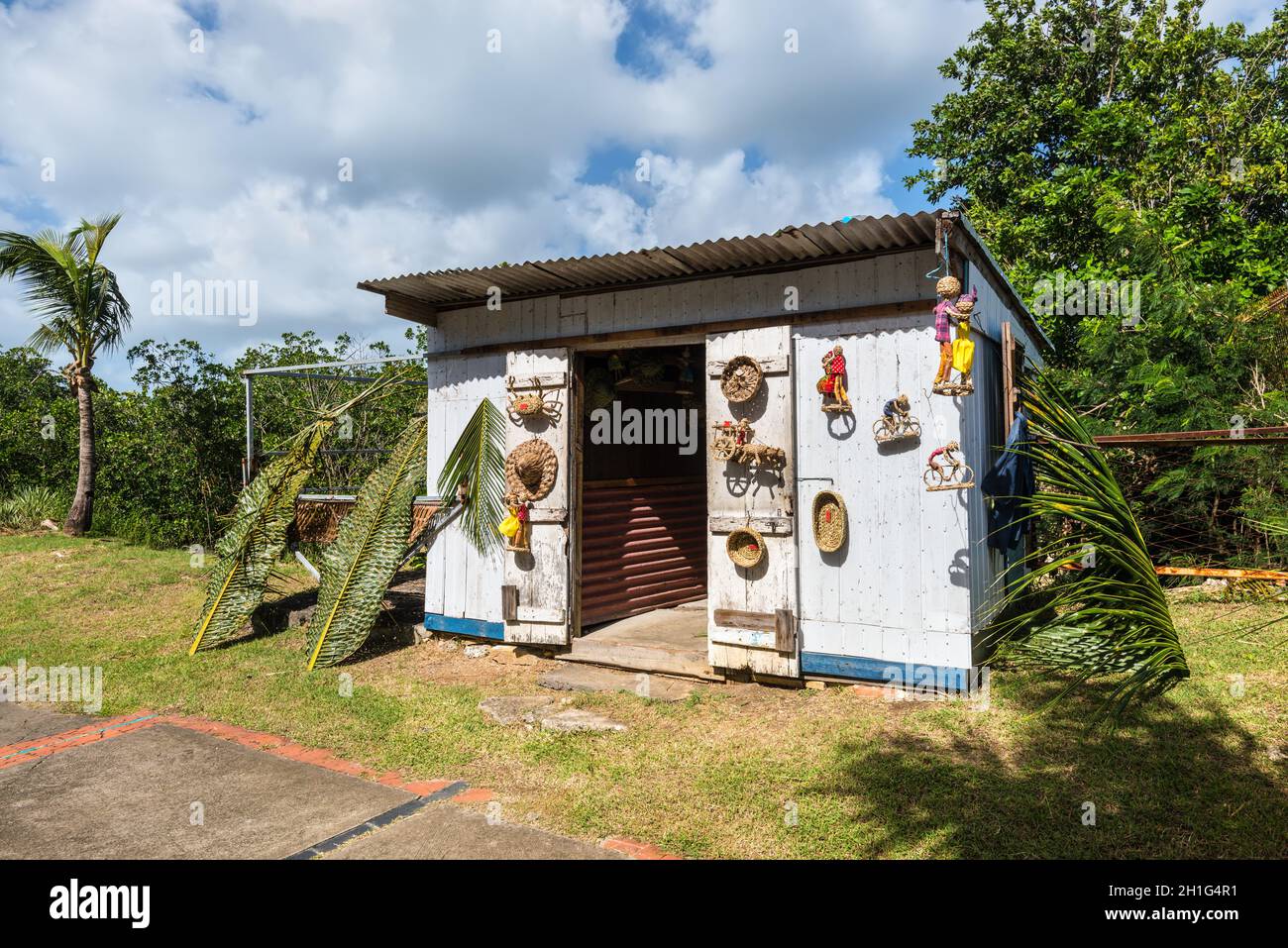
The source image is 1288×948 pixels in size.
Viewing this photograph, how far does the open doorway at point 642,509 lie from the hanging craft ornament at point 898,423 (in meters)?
2.56

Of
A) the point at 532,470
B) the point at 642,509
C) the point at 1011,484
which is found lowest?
the point at 642,509

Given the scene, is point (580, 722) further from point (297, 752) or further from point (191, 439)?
point (191, 439)

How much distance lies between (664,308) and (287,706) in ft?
15.3

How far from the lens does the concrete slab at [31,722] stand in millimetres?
5935

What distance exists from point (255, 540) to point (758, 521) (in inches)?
224

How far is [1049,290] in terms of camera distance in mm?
14414

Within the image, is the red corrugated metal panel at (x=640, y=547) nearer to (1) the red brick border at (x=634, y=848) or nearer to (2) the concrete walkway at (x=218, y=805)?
(2) the concrete walkway at (x=218, y=805)

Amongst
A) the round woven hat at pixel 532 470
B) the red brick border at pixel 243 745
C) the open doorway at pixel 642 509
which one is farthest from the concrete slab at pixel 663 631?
the red brick border at pixel 243 745

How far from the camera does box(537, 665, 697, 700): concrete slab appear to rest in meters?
6.62

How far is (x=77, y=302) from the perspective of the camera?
1499cm

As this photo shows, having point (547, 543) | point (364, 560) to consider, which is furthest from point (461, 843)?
point (364, 560)
